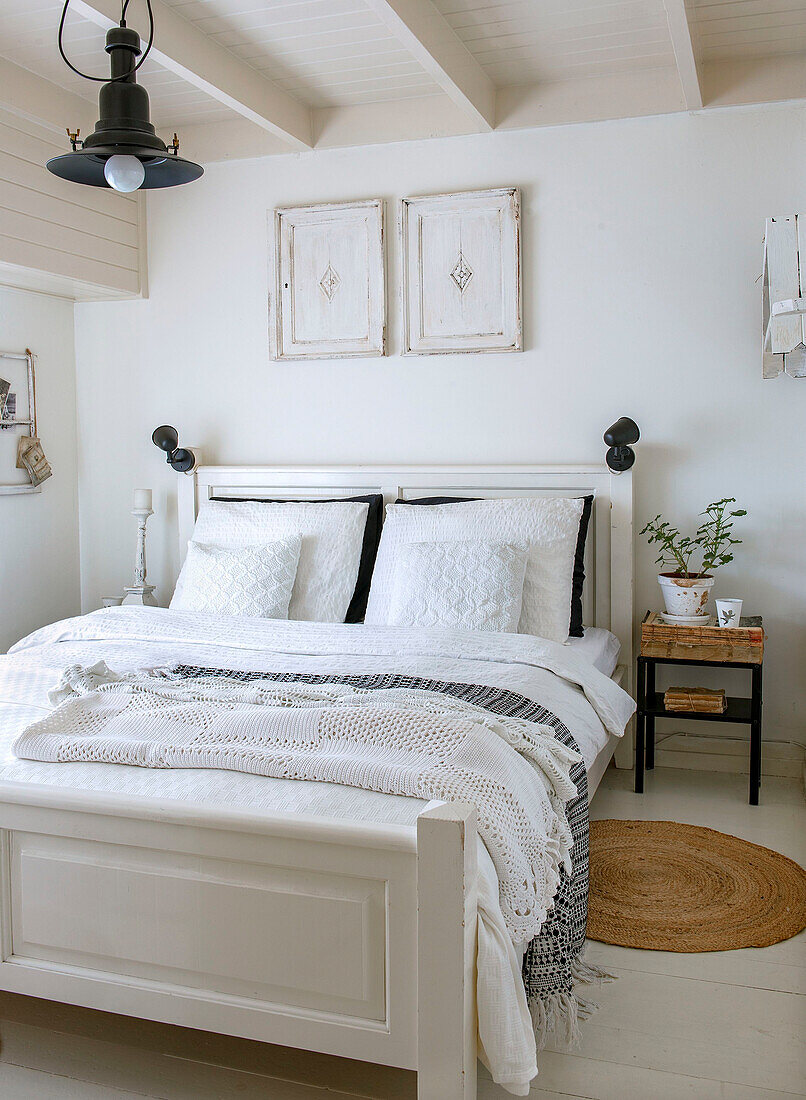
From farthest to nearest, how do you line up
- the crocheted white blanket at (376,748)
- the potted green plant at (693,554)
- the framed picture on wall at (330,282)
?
the framed picture on wall at (330,282) < the potted green plant at (693,554) < the crocheted white blanket at (376,748)

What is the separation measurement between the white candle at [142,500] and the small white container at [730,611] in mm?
2316

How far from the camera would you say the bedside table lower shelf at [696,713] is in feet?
10.6

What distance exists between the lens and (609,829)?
3033 mm

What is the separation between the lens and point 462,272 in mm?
3809

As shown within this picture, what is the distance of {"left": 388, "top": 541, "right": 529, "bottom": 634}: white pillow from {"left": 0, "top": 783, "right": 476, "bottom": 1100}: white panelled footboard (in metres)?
1.56

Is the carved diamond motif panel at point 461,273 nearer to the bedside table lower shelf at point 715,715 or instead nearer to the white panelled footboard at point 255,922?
the bedside table lower shelf at point 715,715

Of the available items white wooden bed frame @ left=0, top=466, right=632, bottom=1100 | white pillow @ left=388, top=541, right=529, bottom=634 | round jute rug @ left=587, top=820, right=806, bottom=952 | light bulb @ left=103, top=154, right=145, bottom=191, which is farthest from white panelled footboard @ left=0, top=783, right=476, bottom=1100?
white pillow @ left=388, top=541, right=529, bottom=634

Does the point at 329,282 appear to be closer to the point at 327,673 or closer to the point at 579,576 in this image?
the point at 579,576

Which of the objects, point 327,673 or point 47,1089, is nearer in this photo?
point 47,1089

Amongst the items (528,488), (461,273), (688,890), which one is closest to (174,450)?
(461,273)

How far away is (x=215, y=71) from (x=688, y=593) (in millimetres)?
2336

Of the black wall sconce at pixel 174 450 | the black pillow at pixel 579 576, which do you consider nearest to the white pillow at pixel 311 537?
the black wall sconce at pixel 174 450

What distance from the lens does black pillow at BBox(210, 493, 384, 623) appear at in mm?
3611

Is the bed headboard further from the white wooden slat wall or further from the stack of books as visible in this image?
the white wooden slat wall
